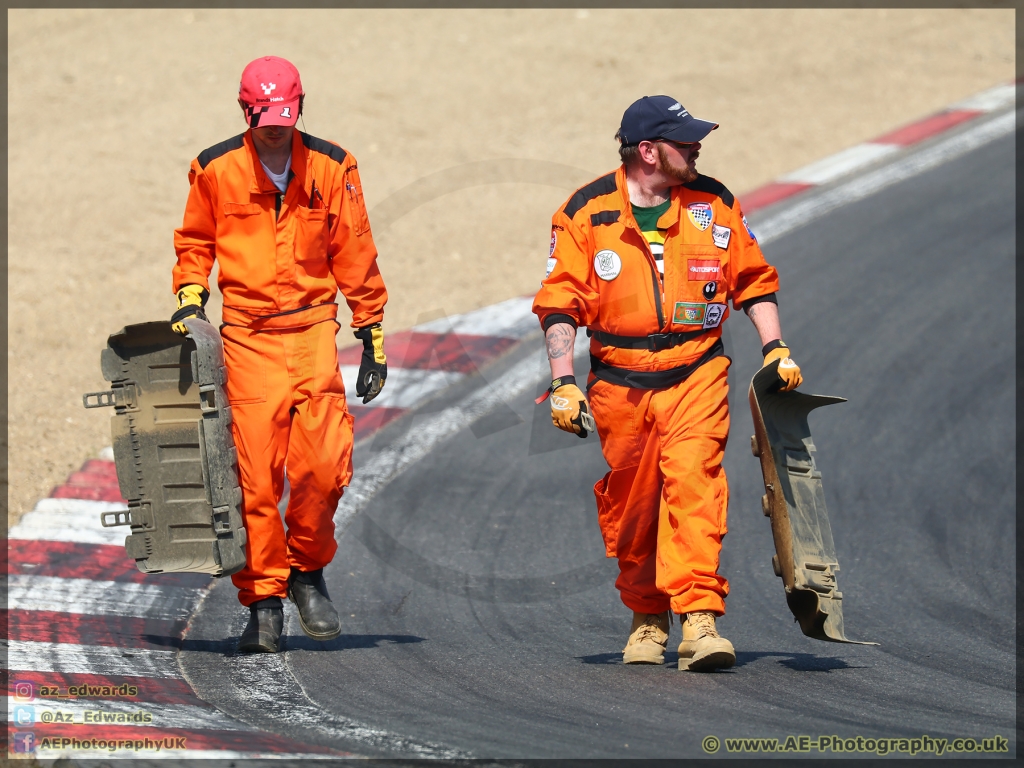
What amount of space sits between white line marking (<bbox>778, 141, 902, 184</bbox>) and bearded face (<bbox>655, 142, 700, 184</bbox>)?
7.42 meters

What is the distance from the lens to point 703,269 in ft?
16.5

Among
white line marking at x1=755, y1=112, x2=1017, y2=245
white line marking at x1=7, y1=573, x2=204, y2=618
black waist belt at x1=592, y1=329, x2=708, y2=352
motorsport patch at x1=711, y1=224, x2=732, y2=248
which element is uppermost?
white line marking at x1=755, y1=112, x2=1017, y2=245

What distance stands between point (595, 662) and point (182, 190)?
313 inches

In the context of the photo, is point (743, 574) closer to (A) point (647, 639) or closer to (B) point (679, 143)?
(A) point (647, 639)

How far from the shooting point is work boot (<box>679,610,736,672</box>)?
4.77 meters

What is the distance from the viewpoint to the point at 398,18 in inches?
614

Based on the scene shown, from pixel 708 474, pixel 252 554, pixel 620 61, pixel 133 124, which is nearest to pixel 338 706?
pixel 252 554

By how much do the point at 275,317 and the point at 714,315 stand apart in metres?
1.78

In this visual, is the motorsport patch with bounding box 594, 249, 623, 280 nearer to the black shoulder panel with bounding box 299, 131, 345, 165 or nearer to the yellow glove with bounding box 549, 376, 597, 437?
the yellow glove with bounding box 549, 376, 597, 437

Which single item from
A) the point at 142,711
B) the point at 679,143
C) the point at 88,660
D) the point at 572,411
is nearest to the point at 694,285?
the point at 679,143

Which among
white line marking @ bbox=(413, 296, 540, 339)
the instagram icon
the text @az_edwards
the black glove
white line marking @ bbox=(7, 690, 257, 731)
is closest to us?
the text @az_edwards

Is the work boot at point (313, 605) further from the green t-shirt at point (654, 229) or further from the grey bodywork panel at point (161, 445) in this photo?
the green t-shirt at point (654, 229)

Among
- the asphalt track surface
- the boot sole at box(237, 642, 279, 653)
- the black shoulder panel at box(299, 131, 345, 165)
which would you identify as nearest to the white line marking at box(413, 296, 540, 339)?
the asphalt track surface

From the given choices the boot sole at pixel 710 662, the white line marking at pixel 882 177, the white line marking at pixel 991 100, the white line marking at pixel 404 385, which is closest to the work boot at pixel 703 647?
the boot sole at pixel 710 662
